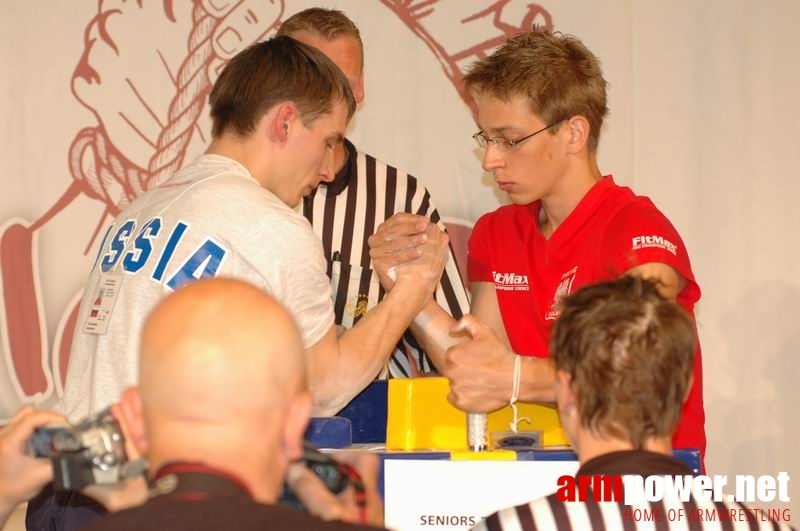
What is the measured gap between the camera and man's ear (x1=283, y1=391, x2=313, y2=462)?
1265 mm

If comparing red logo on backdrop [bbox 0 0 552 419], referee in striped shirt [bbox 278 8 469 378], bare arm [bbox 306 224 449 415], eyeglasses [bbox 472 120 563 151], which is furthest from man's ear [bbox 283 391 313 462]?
red logo on backdrop [bbox 0 0 552 419]

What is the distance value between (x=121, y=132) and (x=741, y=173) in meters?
2.21

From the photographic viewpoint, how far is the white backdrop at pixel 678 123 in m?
3.82

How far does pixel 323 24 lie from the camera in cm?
343

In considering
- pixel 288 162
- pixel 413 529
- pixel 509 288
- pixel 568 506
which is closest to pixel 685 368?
pixel 568 506

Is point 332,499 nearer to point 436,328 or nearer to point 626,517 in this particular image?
point 626,517

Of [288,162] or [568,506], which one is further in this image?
[288,162]

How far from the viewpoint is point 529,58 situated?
277cm

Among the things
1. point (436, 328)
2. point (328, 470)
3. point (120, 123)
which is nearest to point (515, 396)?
point (436, 328)

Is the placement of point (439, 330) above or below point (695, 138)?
below

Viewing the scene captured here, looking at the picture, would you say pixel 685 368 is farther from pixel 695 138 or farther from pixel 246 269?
pixel 695 138

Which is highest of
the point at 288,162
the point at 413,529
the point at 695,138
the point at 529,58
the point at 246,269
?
the point at 695,138

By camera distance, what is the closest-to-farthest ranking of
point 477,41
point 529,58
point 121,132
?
point 529,58 < point 121,132 < point 477,41

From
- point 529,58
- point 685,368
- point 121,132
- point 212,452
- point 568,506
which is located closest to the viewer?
point 212,452
